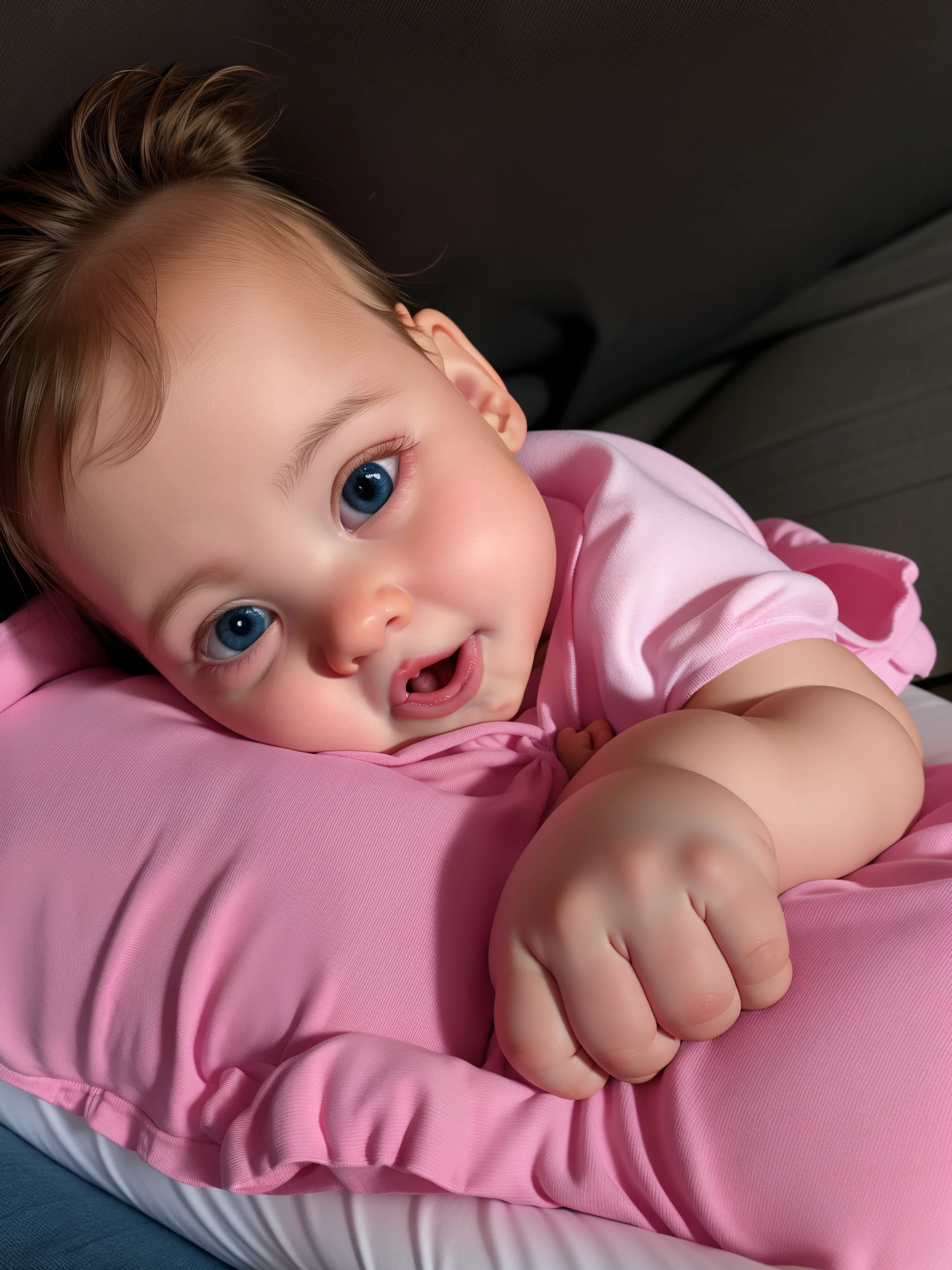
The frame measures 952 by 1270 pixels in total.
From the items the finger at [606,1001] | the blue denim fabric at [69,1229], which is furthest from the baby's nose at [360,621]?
the blue denim fabric at [69,1229]

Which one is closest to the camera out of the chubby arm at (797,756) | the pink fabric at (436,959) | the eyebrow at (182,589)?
the pink fabric at (436,959)

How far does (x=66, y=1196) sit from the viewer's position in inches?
30.4

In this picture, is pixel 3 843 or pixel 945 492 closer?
pixel 3 843

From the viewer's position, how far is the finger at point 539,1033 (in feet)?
2.01

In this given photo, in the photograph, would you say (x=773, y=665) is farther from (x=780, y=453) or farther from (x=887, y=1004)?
(x=780, y=453)

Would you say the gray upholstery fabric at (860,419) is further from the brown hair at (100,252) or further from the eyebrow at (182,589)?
the eyebrow at (182,589)

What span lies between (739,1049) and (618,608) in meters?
0.34

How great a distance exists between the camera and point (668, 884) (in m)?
0.58

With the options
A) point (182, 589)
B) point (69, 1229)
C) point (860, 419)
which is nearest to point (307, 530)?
point (182, 589)

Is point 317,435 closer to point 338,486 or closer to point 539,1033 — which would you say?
point 338,486

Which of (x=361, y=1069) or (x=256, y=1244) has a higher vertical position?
(x=361, y=1069)

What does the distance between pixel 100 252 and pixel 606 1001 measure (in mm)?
669

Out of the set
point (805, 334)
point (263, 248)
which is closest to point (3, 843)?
point (263, 248)

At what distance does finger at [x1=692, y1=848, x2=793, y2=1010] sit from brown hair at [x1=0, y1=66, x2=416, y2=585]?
0.50 metres
